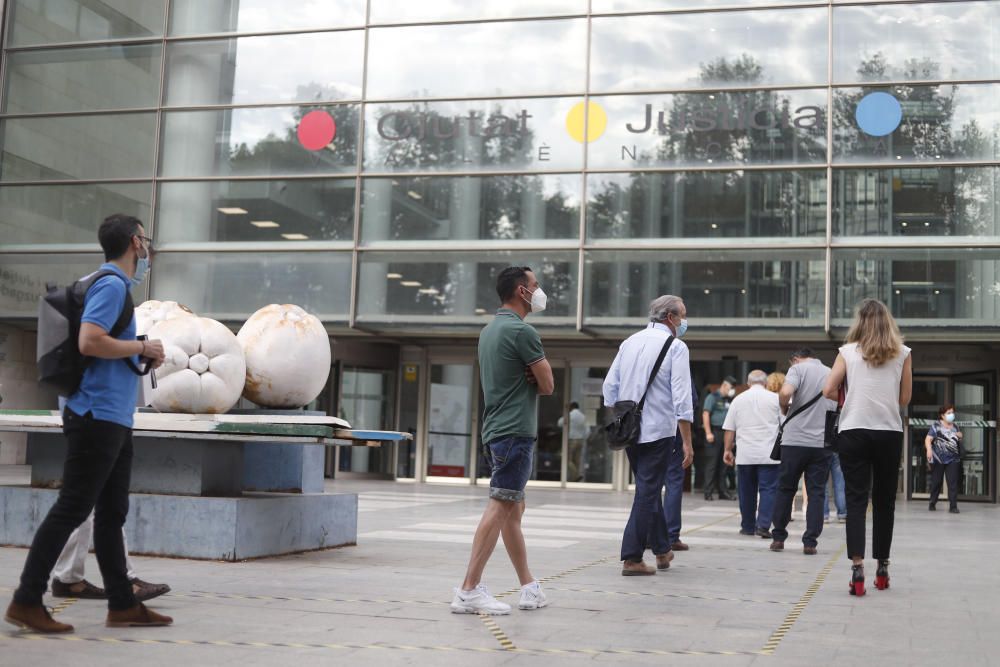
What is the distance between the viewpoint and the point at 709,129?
19672 mm

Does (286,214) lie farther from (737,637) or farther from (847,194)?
(737,637)

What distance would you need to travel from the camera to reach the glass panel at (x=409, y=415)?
899 inches

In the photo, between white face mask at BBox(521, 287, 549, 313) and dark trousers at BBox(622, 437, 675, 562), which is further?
dark trousers at BBox(622, 437, 675, 562)

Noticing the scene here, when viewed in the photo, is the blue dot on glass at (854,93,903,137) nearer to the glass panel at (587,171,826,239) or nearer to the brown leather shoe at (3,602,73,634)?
the glass panel at (587,171,826,239)

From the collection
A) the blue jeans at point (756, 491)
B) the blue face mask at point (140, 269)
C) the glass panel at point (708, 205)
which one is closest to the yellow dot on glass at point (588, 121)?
the glass panel at point (708, 205)

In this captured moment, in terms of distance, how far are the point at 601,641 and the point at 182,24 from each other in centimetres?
1983

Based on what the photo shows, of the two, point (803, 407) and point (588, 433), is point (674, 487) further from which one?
point (588, 433)

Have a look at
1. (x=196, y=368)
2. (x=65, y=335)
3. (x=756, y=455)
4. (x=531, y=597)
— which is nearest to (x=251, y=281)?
(x=756, y=455)

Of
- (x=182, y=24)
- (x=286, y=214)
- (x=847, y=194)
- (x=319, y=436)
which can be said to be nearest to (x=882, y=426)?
(x=319, y=436)

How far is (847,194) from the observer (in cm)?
1892

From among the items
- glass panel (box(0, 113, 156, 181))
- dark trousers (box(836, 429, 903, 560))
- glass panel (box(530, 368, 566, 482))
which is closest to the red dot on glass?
glass panel (box(0, 113, 156, 181))

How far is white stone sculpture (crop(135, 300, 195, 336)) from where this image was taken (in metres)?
8.34

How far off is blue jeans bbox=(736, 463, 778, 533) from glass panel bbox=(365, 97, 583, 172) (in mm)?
9532

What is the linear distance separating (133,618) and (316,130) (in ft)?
55.6
